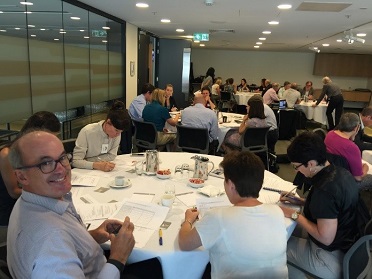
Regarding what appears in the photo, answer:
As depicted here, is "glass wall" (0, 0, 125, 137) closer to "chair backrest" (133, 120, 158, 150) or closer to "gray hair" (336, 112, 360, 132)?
"chair backrest" (133, 120, 158, 150)

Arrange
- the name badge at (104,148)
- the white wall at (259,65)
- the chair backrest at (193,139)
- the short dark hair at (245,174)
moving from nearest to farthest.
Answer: the short dark hair at (245,174), the name badge at (104,148), the chair backrest at (193,139), the white wall at (259,65)

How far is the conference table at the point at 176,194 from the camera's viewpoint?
4.92 ft

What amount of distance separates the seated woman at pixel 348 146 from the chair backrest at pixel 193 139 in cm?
Result: 156

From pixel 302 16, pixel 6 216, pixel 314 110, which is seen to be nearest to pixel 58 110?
pixel 6 216

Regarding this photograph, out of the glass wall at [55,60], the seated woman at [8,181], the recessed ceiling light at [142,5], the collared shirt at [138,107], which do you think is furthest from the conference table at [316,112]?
the seated woman at [8,181]

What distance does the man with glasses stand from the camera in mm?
1073

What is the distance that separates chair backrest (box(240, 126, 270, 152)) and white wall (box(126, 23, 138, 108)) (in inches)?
166

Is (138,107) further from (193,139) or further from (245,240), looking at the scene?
(245,240)

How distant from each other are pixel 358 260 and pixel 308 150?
65 cm

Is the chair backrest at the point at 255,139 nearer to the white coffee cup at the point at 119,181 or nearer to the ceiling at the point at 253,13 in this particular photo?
the ceiling at the point at 253,13

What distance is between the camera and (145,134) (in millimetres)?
4426

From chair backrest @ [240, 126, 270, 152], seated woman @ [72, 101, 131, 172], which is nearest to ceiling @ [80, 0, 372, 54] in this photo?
chair backrest @ [240, 126, 270, 152]

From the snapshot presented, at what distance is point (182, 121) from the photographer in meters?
4.36

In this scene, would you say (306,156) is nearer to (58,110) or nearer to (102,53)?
(58,110)
